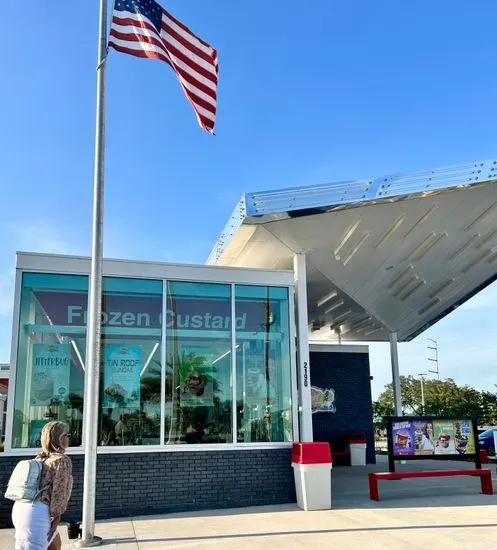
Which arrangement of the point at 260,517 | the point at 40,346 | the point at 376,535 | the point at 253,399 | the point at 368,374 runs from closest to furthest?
the point at 376,535
the point at 260,517
the point at 40,346
the point at 253,399
the point at 368,374

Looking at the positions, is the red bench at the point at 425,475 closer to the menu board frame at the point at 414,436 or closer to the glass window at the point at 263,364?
the menu board frame at the point at 414,436

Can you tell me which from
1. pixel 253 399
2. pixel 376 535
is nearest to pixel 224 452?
pixel 253 399

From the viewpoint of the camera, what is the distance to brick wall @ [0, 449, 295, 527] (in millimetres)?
8852

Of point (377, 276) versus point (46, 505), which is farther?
point (377, 276)

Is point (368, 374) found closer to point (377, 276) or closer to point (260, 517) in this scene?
point (377, 276)

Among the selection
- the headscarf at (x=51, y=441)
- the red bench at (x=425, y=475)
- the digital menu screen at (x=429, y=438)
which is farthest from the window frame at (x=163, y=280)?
the headscarf at (x=51, y=441)

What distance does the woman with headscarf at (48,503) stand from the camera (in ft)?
14.1

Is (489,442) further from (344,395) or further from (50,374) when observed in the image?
(50,374)

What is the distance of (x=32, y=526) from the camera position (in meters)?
4.30

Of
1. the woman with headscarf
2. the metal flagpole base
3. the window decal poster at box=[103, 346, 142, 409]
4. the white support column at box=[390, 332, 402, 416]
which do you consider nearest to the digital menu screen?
the window decal poster at box=[103, 346, 142, 409]

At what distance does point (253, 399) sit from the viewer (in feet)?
33.7

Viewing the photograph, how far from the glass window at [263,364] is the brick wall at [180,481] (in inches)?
17.3

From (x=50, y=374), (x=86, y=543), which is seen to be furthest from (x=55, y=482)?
(x=50, y=374)

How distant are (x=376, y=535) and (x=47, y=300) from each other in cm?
585
